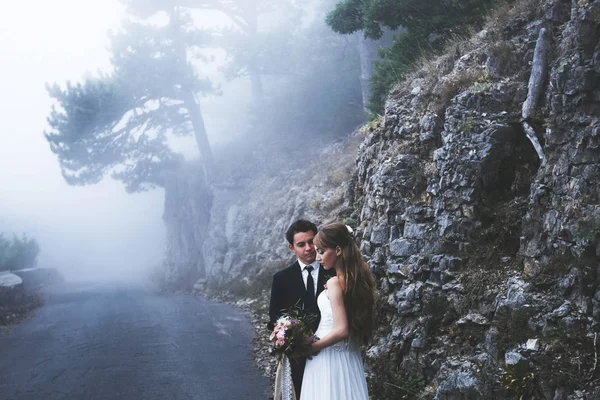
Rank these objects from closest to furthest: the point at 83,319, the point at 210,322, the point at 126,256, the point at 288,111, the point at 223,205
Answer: the point at 210,322 → the point at 83,319 → the point at 223,205 → the point at 288,111 → the point at 126,256

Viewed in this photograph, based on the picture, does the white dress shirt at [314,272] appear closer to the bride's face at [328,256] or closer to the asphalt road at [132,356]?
the bride's face at [328,256]

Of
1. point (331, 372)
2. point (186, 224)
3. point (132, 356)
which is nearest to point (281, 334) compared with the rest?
point (331, 372)

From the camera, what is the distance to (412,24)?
15.4 metres

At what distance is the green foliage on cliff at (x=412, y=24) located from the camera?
45.6 feet

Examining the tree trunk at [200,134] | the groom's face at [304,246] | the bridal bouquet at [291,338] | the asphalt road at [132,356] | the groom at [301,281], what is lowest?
the asphalt road at [132,356]

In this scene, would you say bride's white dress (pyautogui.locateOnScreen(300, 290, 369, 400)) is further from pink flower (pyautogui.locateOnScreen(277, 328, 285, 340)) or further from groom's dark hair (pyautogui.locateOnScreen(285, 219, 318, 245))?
groom's dark hair (pyautogui.locateOnScreen(285, 219, 318, 245))

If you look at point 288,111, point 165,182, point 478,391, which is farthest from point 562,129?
point 165,182

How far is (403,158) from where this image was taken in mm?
10469

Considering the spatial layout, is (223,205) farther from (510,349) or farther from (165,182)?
(510,349)

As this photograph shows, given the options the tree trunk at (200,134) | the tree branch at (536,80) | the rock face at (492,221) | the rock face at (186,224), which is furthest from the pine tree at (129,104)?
the tree branch at (536,80)

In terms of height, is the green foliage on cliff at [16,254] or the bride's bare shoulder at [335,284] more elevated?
the bride's bare shoulder at [335,284]

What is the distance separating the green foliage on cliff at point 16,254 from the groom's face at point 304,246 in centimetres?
2839

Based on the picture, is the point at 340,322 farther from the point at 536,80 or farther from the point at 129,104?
the point at 129,104

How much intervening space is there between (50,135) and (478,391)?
32.0m
